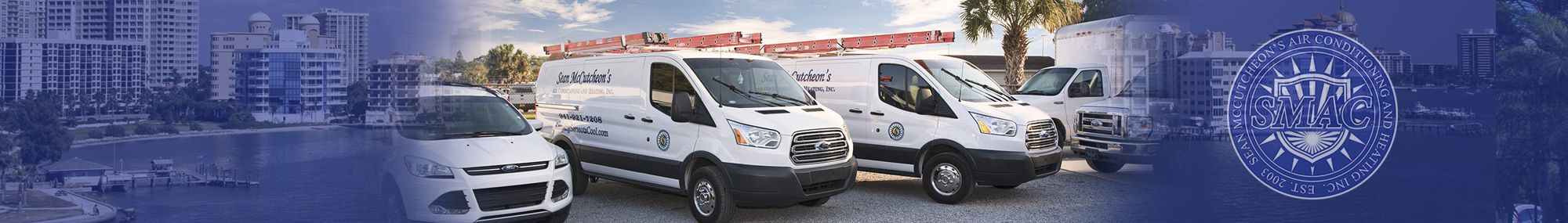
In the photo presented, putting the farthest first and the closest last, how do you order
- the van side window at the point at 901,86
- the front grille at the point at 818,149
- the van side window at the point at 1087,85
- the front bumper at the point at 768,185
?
the van side window at the point at 1087,85 < the van side window at the point at 901,86 < the front grille at the point at 818,149 < the front bumper at the point at 768,185

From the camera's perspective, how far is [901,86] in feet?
29.9

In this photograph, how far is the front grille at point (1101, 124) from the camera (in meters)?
10.2

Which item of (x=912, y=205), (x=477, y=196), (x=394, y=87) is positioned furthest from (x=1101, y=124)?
(x=394, y=87)

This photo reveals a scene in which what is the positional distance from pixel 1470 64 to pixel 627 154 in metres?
5.59

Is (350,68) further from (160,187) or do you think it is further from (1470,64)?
(1470,64)

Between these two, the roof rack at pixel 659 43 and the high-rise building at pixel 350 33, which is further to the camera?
the roof rack at pixel 659 43

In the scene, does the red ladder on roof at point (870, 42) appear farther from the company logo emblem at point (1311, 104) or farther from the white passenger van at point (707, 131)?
the company logo emblem at point (1311, 104)

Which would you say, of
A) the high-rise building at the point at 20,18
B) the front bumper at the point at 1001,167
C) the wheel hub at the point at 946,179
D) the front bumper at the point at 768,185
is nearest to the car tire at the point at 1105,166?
the front bumper at the point at 1001,167

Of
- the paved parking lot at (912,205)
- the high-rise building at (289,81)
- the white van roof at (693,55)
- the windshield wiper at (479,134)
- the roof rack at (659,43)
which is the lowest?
the paved parking lot at (912,205)

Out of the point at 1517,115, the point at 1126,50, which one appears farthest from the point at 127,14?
the point at 1126,50

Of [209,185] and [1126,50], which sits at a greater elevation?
[1126,50]

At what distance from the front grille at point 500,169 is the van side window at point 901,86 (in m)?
3.81

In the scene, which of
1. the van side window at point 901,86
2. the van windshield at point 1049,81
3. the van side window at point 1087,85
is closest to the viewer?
the van side window at point 901,86

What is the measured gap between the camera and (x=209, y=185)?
457 centimetres
